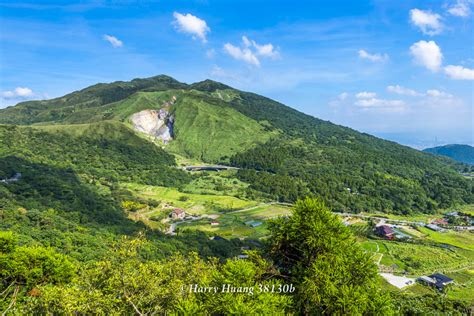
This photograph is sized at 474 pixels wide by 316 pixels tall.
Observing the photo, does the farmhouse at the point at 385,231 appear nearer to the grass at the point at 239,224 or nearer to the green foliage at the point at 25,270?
the grass at the point at 239,224

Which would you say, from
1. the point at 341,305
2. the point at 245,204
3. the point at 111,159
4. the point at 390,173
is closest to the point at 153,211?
the point at 245,204

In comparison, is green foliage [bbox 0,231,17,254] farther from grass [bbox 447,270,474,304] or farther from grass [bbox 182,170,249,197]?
grass [bbox 182,170,249,197]

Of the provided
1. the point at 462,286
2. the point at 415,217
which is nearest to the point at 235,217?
the point at 462,286

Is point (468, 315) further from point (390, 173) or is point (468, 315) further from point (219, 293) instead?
point (390, 173)

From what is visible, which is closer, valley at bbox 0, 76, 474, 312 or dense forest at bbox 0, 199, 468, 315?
dense forest at bbox 0, 199, 468, 315

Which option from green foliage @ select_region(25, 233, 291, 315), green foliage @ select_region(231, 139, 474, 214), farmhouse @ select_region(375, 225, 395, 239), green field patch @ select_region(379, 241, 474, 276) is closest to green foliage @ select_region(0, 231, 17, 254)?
green foliage @ select_region(25, 233, 291, 315)

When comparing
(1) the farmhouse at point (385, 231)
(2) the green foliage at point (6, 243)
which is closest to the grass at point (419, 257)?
(1) the farmhouse at point (385, 231)
